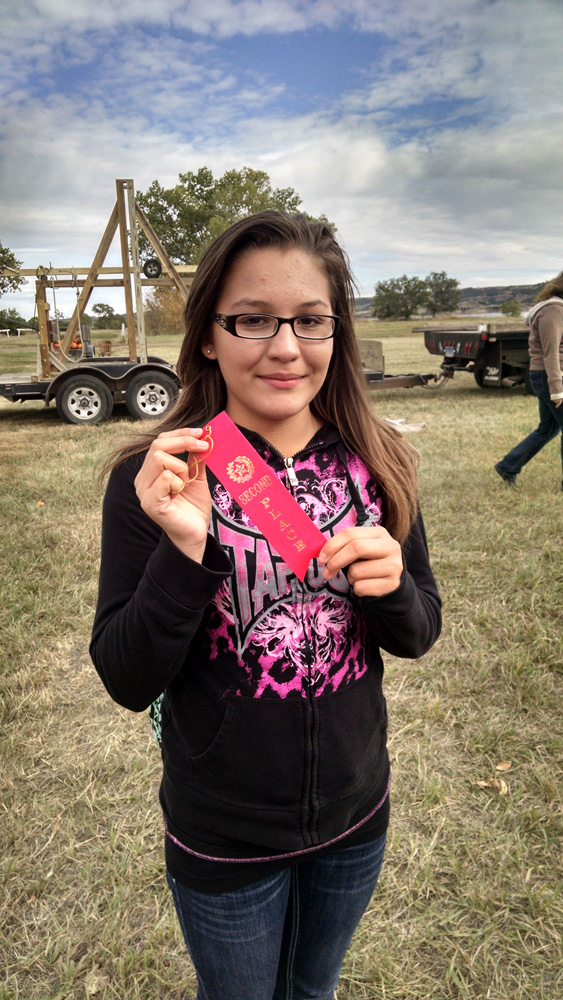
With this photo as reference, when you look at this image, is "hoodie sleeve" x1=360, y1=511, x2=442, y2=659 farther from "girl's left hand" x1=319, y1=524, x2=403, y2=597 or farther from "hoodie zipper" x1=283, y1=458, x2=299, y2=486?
"hoodie zipper" x1=283, y1=458, x2=299, y2=486

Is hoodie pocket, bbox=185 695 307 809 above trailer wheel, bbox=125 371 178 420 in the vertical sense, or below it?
below

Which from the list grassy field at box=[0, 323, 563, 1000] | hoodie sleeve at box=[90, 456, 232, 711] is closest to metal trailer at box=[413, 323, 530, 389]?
grassy field at box=[0, 323, 563, 1000]

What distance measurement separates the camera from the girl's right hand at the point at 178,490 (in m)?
0.89

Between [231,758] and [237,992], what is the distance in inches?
17.3

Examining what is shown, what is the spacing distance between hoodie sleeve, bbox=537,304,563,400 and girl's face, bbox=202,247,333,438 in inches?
154

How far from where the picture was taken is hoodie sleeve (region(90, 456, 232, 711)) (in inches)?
35.7

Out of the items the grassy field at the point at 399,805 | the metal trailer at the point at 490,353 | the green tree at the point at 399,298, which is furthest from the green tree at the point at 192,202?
the grassy field at the point at 399,805

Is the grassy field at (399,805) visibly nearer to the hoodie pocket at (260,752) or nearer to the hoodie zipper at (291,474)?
the hoodie pocket at (260,752)

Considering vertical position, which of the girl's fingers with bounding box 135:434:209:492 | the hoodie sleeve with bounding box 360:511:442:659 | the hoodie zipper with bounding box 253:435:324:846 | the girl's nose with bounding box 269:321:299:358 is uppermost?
the girl's nose with bounding box 269:321:299:358

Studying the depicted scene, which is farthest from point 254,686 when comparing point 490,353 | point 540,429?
point 490,353

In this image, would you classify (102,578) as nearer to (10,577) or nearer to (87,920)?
(87,920)

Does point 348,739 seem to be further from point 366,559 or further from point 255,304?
point 255,304

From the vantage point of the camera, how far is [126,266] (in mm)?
8727

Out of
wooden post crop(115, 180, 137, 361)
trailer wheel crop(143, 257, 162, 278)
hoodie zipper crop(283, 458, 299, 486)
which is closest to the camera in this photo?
hoodie zipper crop(283, 458, 299, 486)
